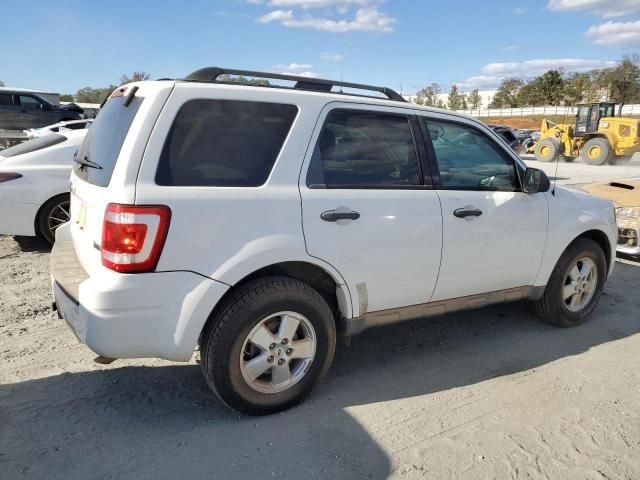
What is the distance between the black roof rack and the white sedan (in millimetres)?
3544

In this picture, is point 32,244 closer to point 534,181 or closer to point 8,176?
point 8,176

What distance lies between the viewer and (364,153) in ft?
10.7

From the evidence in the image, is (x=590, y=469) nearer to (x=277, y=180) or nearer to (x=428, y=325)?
(x=428, y=325)

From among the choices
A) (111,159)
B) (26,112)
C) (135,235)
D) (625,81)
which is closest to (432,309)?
(135,235)

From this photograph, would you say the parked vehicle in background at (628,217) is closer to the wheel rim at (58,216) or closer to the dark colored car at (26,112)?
the wheel rim at (58,216)

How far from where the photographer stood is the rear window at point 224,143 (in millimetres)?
2643

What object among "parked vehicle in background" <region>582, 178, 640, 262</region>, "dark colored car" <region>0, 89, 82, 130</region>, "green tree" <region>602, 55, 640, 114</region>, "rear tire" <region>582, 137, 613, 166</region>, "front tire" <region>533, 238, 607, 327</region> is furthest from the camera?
"green tree" <region>602, 55, 640, 114</region>

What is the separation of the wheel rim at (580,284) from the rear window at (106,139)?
3615mm

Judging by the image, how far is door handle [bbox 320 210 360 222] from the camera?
2.96 m

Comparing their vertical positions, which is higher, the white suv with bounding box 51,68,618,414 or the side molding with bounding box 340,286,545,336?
the white suv with bounding box 51,68,618,414

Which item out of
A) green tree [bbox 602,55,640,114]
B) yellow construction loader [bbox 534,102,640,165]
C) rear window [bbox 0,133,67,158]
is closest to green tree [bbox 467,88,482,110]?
green tree [bbox 602,55,640,114]

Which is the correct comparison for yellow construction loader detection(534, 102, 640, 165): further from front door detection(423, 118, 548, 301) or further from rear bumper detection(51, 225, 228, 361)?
rear bumper detection(51, 225, 228, 361)

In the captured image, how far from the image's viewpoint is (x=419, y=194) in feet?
11.1

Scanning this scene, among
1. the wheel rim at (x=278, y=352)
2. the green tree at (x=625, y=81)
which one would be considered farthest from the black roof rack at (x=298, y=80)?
the green tree at (x=625, y=81)
